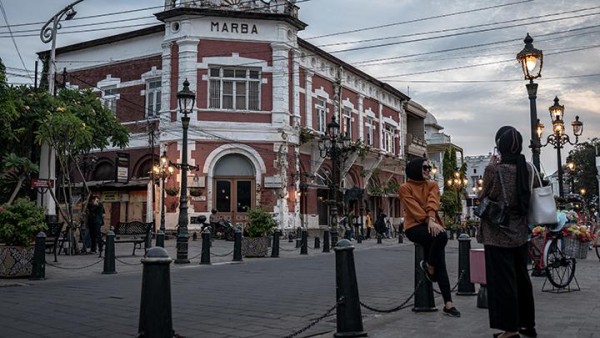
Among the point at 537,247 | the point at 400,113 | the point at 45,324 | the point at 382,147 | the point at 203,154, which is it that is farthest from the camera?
the point at 400,113

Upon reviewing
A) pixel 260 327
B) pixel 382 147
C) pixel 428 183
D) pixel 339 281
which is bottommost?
pixel 260 327

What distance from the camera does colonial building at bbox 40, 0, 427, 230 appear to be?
90.4 feet

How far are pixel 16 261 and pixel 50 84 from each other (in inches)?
400

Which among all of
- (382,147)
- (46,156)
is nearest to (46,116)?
(46,156)

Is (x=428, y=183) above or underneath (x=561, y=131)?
underneath

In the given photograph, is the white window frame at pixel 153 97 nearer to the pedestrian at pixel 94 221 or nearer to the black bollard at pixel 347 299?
the pedestrian at pixel 94 221

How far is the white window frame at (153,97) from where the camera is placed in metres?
29.2

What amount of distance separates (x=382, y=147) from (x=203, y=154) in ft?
57.5

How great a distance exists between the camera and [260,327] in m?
6.20

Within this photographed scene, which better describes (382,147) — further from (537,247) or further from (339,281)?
(339,281)

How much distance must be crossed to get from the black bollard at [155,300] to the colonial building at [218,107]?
73.9ft

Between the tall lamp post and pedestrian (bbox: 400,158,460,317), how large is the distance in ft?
48.8

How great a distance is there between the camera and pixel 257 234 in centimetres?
1741

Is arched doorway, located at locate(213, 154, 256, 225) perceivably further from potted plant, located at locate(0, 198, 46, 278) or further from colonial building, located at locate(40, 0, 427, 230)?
potted plant, located at locate(0, 198, 46, 278)
